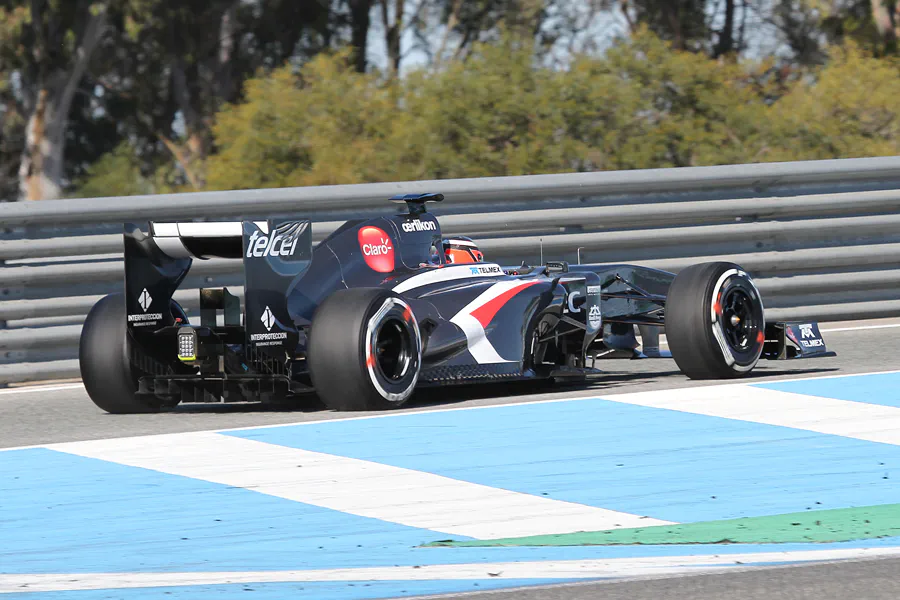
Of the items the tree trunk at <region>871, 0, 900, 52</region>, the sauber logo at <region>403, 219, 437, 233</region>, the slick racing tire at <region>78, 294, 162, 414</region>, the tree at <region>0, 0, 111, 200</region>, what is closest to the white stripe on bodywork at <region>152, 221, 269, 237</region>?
the slick racing tire at <region>78, 294, 162, 414</region>

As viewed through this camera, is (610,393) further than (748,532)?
Yes

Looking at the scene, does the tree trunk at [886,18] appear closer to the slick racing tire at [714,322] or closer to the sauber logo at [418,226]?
the slick racing tire at [714,322]

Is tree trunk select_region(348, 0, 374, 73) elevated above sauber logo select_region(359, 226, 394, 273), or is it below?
above

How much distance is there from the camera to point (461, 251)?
10.3 metres

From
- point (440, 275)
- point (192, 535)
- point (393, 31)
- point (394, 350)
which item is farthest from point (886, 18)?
point (192, 535)

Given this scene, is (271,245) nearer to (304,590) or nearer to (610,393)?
(610,393)

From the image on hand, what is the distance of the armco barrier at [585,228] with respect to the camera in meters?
11.0

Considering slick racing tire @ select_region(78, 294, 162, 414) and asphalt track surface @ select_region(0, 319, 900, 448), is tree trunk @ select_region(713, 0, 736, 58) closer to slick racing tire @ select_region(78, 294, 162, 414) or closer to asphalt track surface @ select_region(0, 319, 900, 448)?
asphalt track surface @ select_region(0, 319, 900, 448)

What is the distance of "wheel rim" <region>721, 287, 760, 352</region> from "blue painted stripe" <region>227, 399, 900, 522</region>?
1168 millimetres

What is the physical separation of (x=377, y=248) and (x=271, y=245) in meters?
0.89

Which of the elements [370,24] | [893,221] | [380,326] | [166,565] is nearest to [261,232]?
[380,326]

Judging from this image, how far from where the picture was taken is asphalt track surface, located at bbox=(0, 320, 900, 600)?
4969mm

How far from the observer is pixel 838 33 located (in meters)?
32.3

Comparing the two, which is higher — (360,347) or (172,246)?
(172,246)
